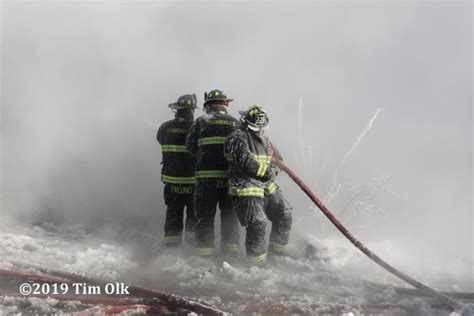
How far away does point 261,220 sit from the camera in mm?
4930

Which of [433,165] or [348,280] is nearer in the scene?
[348,280]

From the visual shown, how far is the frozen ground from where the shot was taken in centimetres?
399

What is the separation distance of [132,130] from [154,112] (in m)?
0.89

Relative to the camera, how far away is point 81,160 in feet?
29.3

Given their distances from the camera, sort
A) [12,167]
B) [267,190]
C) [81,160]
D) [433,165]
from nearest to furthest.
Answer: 1. [267,190]
2. [12,167]
3. [81,160]
4. [433,165]

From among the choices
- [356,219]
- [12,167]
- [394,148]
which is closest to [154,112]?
[12,167]

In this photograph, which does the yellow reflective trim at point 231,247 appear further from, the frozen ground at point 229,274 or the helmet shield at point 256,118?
the helmet shield at point 256,118

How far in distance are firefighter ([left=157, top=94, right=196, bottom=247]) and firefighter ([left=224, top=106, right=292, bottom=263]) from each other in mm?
1155

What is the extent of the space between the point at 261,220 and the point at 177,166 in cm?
170

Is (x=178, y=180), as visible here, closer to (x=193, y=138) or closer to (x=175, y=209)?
(x=175, y=209)

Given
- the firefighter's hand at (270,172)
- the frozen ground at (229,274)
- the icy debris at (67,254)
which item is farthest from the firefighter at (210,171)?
the icy debris at (67,254)

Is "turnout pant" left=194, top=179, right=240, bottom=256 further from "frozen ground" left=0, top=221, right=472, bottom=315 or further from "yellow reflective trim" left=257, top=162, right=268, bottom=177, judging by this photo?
"yellow reflective trim" left=257, top=162, right=268, bottom=177

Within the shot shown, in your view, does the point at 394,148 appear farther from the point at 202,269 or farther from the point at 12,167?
the point at 12,167

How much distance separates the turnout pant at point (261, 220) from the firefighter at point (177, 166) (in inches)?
46.9
